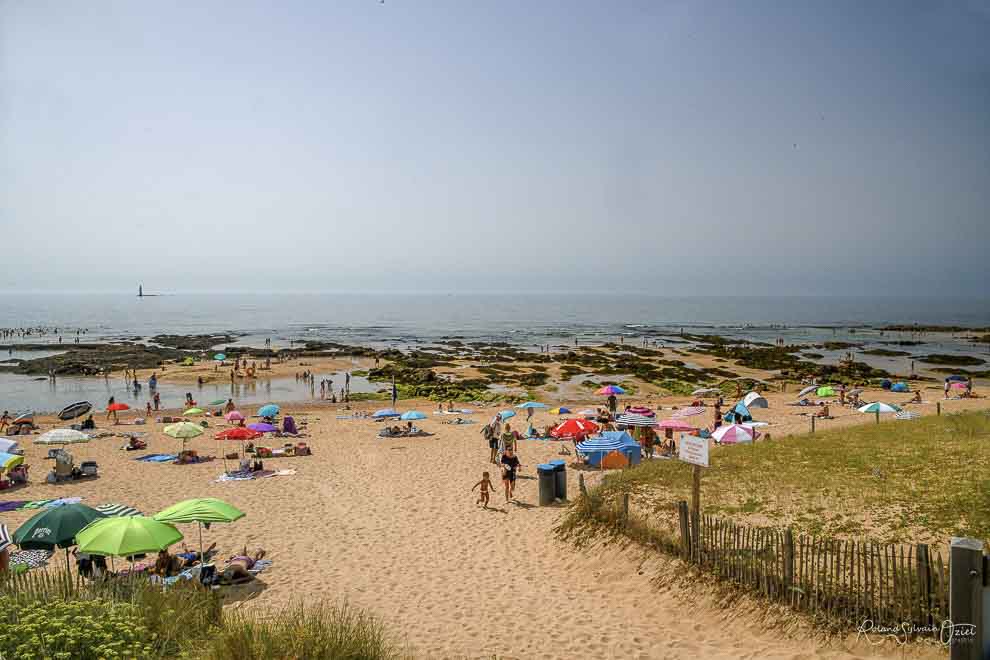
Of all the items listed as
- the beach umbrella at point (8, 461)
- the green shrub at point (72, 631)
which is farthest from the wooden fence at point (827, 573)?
the beach umbrella at point (8, 461)

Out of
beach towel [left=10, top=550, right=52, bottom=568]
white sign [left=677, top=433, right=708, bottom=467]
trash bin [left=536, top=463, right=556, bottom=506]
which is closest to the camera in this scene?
white sign [left=677, top=433, right=708, bottom=467]

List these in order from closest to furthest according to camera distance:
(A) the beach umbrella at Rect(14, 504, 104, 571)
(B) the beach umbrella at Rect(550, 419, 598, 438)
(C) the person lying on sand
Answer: (A) the beach umbrella at Rect(14, 504, 104, 571) < (C) the person lying on sand < (B) the beach umbrella at Rect(550, 419, 598, 438)

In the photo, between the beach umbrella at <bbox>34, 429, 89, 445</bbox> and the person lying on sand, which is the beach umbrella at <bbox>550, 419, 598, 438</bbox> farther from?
the beach umbrella at <bbox>34, 429, 89, 445</bbox>

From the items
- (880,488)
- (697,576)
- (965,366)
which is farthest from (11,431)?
(965,366)

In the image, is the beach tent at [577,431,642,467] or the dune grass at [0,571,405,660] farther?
the beach tent at [577,431,642,467]

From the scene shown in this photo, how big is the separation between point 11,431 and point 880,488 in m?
32.0

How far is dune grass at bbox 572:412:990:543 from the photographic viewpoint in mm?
9227

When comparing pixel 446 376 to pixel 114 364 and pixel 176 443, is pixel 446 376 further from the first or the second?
pixel 114 364

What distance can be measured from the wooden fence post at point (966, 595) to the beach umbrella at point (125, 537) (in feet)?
31.5

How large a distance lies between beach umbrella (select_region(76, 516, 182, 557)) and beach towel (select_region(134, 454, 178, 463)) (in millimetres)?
12233

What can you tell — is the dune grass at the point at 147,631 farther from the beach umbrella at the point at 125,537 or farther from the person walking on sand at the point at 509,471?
the person walking on sand at the point at 509,471

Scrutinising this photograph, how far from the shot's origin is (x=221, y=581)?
1027cm

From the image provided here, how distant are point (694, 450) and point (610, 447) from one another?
327 inches

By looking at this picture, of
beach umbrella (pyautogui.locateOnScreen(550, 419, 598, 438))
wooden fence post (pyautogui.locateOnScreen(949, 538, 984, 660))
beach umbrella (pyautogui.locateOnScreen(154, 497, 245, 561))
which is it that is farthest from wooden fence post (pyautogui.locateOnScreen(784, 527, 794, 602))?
beach umbrella (pyautogui.locateOnScreen(550, 419, 598, 438))
